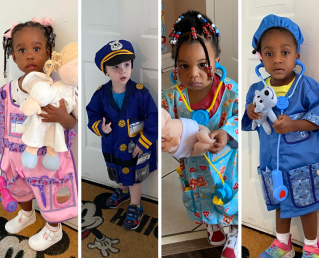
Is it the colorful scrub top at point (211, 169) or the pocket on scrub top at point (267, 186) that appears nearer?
the colorful scrub top at point (211, 169)

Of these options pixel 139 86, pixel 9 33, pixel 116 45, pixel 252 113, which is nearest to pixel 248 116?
pixel 252 113

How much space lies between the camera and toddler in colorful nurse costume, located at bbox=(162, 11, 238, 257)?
32.4 inches

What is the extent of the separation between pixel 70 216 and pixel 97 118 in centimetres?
46

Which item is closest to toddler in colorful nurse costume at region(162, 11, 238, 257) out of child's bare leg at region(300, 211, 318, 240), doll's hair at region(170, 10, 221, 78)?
doll's hair at region(170, 10, 221, 78)

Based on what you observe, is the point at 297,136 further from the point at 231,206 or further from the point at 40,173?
the point at 40,173

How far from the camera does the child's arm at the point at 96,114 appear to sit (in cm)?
95

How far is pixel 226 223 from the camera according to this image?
1.00m

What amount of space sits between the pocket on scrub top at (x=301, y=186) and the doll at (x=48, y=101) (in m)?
0.76

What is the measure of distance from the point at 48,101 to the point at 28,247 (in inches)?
24.2

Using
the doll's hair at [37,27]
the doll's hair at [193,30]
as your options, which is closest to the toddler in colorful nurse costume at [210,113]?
the doll's hair at [193,30]

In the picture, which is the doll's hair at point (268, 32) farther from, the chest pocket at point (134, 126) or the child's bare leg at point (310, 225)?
the child's bare leg at point (310, 225)

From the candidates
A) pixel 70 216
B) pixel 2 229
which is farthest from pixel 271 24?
pixel 2 229

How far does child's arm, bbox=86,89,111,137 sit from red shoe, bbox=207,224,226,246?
0.46 meters

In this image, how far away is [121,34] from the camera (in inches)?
35.4
